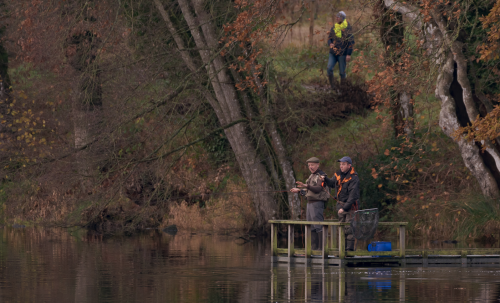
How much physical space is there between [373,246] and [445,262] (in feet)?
4.43

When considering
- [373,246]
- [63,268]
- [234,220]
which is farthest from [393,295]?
[234,220]

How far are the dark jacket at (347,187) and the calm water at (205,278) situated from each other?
1.43 m

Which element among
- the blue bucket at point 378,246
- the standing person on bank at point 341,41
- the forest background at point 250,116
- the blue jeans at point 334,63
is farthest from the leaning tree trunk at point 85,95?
the blue bucket at point 378,246

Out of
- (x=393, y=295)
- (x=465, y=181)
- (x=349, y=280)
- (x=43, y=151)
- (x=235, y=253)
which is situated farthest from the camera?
(x=43, y=151)

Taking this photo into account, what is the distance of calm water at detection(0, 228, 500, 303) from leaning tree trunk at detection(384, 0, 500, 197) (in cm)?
570

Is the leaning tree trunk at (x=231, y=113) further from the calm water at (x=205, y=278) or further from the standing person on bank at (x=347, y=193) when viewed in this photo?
the standing person on bank at (x=347, y=193)

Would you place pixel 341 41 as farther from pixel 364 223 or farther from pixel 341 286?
pixel 341 286

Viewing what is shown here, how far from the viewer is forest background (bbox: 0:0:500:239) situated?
22062mm

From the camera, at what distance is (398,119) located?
27109mm

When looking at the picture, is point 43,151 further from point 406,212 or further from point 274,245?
point 274,245

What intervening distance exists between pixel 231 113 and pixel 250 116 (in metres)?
0.53

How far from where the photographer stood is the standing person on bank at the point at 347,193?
17.2m

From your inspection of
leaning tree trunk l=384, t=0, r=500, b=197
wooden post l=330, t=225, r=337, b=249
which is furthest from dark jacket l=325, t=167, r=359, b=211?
leaning tree trunk l=384, t=0, r=500, b=197

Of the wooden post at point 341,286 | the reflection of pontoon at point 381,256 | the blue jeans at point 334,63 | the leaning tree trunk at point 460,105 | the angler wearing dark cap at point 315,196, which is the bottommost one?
the wooden post at point 341,286
